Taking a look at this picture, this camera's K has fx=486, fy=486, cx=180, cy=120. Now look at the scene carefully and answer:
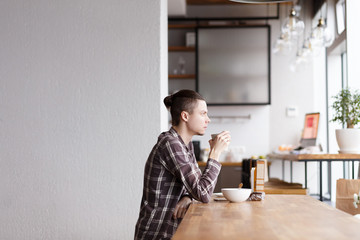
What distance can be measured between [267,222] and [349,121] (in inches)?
111

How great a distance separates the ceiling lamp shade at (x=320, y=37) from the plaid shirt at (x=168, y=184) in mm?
3278

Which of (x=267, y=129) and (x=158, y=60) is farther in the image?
(x=267, y=129)

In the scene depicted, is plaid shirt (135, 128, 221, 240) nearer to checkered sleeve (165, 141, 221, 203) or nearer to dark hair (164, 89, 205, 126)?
checkered sleeve (165, 141, 221, 203)

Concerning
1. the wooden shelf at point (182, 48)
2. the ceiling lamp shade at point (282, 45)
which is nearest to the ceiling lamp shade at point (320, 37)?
the ceiling lamp shade at point (282, 45)

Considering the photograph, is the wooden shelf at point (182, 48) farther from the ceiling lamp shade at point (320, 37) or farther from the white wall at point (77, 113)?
the white wall at point (77, 113)

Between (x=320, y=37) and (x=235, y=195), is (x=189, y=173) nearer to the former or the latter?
(x=235, y=195)

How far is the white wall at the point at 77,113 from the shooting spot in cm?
339

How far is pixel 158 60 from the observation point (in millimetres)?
3396

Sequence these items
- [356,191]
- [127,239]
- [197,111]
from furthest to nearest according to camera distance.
Answer: 1. [127,239]
2. [356,191]
3. [197,111]

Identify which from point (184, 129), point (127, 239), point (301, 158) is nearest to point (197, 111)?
point (184, 129)

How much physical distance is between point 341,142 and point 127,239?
185cm

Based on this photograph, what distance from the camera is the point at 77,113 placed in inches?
135

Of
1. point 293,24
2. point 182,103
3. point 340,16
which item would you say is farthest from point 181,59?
point 182,103

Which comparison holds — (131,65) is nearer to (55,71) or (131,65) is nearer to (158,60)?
(158,60)
